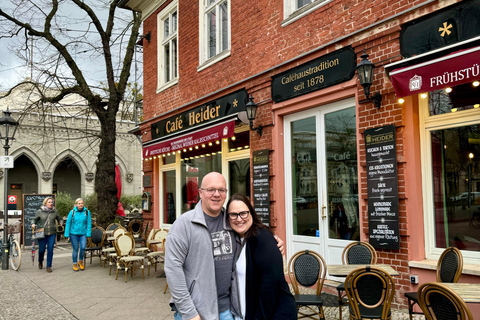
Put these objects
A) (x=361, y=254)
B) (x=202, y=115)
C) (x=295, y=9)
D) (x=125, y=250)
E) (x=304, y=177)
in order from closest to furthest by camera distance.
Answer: (x=361, y=254), (x=304, y=177), (x=295, y=9), (x=125, y=250), (x=202, y=115)

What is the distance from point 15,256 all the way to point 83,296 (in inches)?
164

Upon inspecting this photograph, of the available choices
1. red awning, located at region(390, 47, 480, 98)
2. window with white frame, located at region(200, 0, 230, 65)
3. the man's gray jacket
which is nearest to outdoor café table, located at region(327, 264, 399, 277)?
red awning, located at region(390, 47, 480, 98)

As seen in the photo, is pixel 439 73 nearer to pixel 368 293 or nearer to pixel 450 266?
pixel 450 266

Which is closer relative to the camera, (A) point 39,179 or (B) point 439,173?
(B) point 439,173

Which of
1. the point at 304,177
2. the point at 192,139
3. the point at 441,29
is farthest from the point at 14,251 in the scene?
the point at 441,29

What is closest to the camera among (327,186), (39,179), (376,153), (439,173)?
(439,173)

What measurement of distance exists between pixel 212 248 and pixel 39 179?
2911 cm

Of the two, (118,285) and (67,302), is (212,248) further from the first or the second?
(118,285)

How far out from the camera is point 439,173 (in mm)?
5246

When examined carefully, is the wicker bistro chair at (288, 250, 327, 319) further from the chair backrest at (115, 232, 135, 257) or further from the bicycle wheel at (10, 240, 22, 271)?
the bicycle wheel at (10, 240, 22, 271)

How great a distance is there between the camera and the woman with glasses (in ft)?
8.07

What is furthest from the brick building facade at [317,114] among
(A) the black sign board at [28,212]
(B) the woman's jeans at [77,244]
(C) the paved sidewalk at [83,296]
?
(A) the black sign board at [28,212]

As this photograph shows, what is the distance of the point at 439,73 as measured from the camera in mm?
4609

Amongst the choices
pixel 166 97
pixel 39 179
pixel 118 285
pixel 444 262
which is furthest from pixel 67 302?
pixel 39 179
